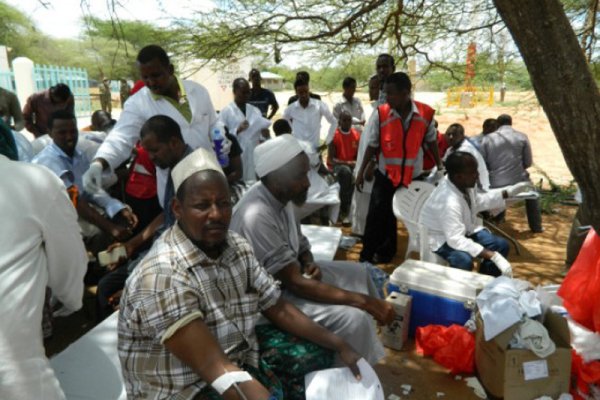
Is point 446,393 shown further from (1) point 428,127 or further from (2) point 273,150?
(1) point 428,127

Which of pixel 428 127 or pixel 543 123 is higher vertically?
pixel 428 127

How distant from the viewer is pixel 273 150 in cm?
238

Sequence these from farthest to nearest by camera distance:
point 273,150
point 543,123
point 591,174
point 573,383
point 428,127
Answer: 1. point 543,123
2. point 428,127
3. point 573,383
4. point 273,150
5. point 591,174

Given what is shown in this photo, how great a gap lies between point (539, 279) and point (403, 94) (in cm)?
221

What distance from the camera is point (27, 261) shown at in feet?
4.77

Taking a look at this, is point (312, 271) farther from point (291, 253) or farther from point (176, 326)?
point (176, 326)

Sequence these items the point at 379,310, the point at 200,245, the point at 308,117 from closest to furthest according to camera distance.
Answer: the point at 200,245, the point at 379,310, the point at 308,117

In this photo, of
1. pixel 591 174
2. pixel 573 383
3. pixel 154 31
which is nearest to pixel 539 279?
pixel 573 383

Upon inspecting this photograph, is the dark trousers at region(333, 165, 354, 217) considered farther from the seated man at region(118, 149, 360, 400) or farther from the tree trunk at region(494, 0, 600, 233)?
the tree trunk at region(494, 0, 600, 233)

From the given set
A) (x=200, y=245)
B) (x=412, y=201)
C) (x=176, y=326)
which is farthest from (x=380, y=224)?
(x=176, y=326)

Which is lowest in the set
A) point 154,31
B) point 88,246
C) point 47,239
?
point 88,246

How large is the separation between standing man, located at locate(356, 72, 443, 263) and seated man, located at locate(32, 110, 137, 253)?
2391 millimetres

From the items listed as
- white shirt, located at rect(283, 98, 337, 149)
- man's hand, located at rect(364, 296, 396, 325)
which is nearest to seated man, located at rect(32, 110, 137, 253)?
man's hand, located at rect(364, 296, 396, 325)

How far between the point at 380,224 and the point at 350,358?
284 cm
